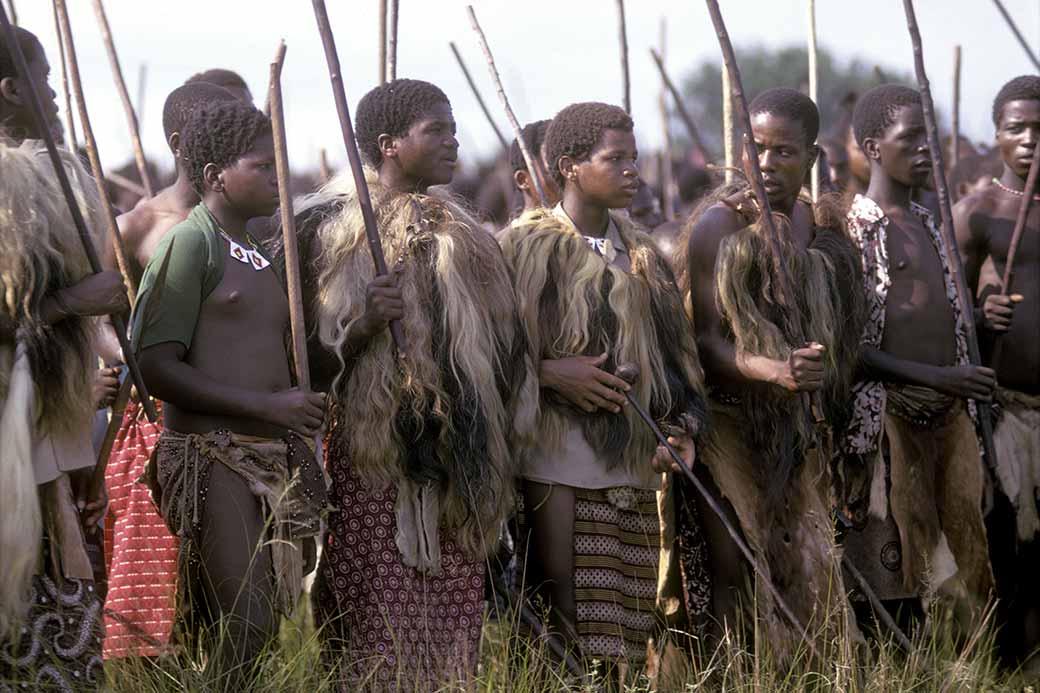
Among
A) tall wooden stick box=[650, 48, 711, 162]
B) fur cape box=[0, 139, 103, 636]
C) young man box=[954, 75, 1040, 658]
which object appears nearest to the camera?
fur cape box=[0, 139, 103, 636]

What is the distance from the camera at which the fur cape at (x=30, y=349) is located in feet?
12.7

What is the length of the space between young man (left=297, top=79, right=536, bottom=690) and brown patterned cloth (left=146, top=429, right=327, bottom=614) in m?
0.20

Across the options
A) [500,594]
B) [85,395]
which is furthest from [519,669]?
[85,395]

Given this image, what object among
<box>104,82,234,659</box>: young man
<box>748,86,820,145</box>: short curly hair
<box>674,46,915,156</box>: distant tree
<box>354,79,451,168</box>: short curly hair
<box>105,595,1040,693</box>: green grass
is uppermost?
<box>354,79,451,168</box>: short curly hair

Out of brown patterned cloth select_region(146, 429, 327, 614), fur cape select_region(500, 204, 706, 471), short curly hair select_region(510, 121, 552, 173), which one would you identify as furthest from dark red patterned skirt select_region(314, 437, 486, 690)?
short curly hair select_region(510, 121, 552, 173)

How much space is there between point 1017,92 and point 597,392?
2343 millimetres

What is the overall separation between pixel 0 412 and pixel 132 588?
85 cm

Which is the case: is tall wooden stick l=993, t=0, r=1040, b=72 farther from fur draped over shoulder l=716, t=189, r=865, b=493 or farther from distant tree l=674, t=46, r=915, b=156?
distant tree l=674, t=46, r=915, b=156

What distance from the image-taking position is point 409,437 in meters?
4.58

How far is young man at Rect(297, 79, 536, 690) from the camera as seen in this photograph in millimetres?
4543

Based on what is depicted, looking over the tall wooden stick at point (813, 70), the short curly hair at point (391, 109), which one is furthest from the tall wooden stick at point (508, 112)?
the tall wooden stick at point (813, 70)

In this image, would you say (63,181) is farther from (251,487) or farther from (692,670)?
(692,670)

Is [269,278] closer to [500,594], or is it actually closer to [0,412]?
[0,412]

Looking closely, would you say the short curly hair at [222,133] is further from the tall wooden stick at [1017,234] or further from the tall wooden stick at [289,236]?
the tall wooden stick at [1017,234]
